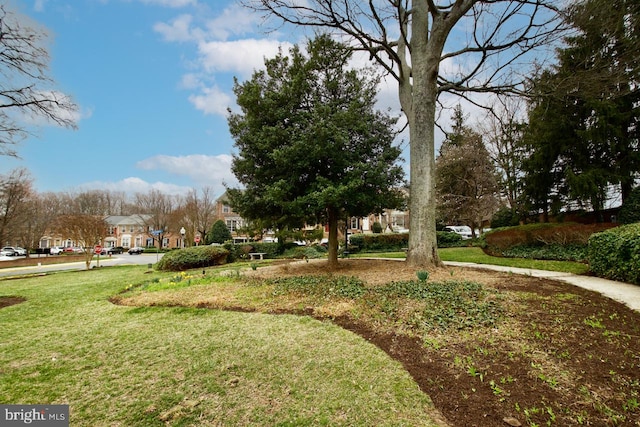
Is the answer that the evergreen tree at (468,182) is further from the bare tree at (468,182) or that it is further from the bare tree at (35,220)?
the bare tree at (35,220)

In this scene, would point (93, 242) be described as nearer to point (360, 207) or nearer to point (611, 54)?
point (360, 207)

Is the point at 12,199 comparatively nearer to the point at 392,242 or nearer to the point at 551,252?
the point at 392,242

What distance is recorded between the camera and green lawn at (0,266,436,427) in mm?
2326

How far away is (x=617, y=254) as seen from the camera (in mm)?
6188

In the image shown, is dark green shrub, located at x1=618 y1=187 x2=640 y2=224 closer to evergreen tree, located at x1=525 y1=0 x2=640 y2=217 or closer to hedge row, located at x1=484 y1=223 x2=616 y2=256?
hedge row, located at x1=484 y1=223 x2=616 y2=256

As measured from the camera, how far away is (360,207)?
8945mm

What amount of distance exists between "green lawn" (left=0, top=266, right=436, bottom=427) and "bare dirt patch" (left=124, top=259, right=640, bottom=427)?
0.32m

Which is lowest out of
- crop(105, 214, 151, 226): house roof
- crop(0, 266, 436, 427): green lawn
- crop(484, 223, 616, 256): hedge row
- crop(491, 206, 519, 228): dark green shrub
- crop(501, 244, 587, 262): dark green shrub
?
crop(0, 266, 436, 427): green lawn

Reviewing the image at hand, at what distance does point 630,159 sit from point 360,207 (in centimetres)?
993

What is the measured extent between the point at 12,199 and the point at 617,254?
35.5m

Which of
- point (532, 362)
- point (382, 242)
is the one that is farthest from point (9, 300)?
point (382, 242)

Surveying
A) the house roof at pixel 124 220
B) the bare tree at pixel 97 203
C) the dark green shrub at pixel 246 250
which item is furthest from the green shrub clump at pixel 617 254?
the house roof at pixel 124 220

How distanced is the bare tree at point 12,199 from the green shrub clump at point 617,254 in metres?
33.8

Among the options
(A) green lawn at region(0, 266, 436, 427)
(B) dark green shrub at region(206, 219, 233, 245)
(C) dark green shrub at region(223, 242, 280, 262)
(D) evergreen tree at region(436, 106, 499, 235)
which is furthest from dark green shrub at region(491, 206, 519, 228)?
(B) dark green shrub at region(206, 219, 233, 245)
